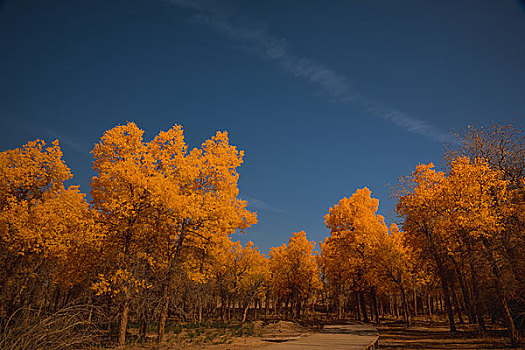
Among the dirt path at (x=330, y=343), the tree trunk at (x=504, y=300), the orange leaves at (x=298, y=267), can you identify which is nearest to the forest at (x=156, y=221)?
the tree trunk at (x=504, y=300)

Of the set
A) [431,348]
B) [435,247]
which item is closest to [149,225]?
[431,348]

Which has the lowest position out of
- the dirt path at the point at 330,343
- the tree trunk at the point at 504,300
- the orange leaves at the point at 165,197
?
the dirt path at the point at 330,343

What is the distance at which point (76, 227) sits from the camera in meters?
12.3

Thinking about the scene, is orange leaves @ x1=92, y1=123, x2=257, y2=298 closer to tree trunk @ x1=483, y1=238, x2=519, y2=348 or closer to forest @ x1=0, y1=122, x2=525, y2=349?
forest @ x1=0, y1=122, x2=525, y2=349

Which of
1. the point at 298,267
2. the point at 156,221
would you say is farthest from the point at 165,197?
the point at 298,267

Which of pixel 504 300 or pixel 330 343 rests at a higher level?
pixel 504 300

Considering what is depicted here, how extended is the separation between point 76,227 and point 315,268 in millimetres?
31833

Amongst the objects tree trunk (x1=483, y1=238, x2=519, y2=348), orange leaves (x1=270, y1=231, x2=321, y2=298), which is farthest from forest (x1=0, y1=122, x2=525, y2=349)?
orange leaves (x1=270, y1=231, x2=321, y2=298)

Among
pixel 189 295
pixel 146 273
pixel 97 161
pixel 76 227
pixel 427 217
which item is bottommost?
pixel 189 295

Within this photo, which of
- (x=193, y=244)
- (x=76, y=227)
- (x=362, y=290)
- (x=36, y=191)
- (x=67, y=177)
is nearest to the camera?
(x=76, y=227)

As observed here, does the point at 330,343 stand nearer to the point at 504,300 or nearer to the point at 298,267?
the point at 504,300

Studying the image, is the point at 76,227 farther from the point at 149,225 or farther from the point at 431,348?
the point at 431,348

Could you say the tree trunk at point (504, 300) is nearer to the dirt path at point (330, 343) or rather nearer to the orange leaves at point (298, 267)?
the dirt path at point (330, 343)

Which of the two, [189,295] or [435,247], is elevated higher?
[435,247]
